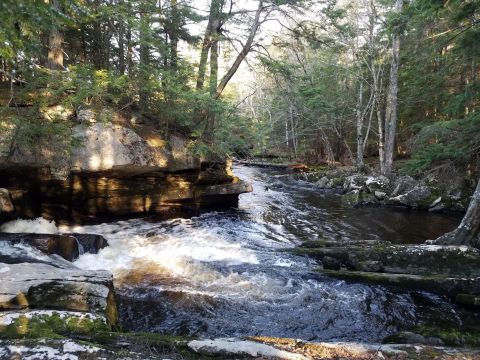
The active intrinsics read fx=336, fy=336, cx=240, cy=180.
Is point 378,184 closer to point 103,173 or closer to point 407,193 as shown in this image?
point 407,193

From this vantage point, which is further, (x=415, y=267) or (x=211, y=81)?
(x=211, y=81)

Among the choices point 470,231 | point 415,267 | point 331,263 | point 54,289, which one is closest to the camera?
point 54,289

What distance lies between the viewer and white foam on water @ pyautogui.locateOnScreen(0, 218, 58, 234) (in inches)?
351

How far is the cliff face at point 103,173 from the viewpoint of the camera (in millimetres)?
9461

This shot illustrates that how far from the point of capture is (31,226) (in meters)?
9.39

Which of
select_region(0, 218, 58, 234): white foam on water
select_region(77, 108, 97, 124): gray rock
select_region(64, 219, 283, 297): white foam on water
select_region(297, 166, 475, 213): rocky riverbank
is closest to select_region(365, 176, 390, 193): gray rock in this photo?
select_region(297, 166, 475, 213): rocky riverbank

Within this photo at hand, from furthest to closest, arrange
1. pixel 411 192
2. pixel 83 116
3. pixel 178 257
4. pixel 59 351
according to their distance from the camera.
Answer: pixel 411 192 → pixel 83 116 → pixel 178 257 → pixel 59 351

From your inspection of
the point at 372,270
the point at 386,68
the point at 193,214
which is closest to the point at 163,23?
the point at 193,214

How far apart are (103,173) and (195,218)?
13.0 feet

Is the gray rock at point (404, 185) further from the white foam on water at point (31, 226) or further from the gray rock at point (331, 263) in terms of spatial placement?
the white foam on water at point (31, 226)

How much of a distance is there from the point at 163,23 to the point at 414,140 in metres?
11.9

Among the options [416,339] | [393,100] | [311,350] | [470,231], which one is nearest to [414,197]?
[393,100]

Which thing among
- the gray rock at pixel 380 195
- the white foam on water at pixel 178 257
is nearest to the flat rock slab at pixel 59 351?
the white foam on water at pixel 178 257

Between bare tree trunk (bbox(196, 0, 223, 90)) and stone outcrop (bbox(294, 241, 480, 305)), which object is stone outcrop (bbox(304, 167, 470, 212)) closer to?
stone outcrop (bbox(294, 241, 480, 305))
